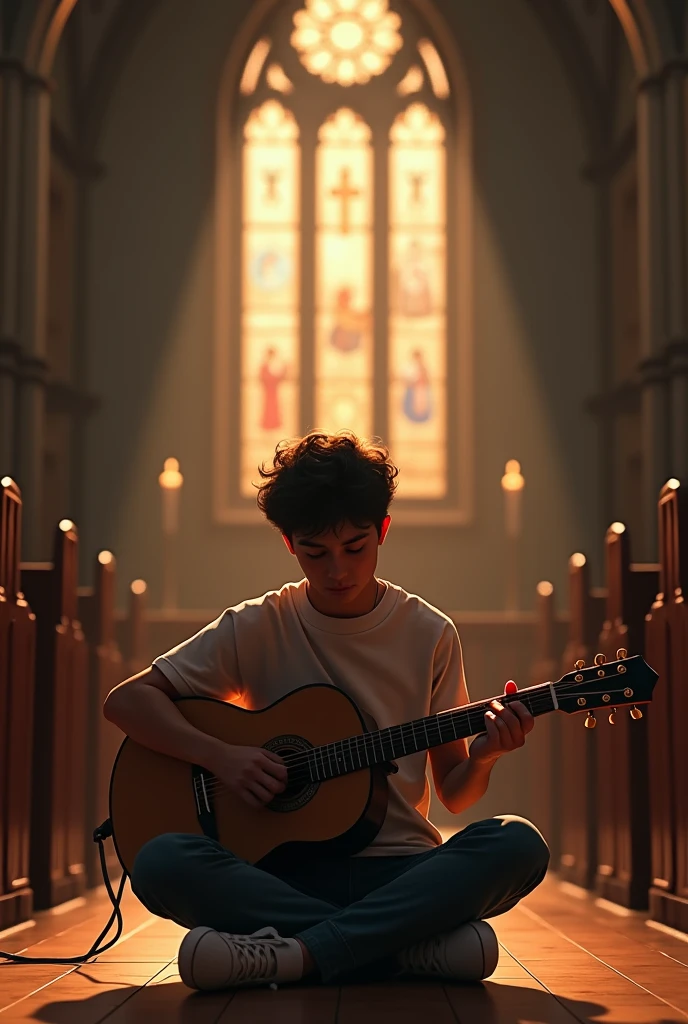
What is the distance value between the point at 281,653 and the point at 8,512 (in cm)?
124

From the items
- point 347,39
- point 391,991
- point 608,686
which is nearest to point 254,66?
point 347,39

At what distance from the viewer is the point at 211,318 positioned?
10.6 metres

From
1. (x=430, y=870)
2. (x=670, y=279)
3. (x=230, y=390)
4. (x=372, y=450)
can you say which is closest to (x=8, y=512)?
(x=372, y=450)

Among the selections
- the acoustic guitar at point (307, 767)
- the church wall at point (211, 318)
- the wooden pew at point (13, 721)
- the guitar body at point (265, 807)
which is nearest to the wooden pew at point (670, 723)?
the acoustic guitar at point (307, 767)

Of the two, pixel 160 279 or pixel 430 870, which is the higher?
pixel 160 279

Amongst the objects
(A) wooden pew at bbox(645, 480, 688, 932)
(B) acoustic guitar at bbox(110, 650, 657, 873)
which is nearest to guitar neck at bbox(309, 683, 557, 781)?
(B) acoustic guitar at bbox(110, 650, 657, 873)

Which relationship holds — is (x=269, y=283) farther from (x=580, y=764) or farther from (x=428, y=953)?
(x=428, y=953)

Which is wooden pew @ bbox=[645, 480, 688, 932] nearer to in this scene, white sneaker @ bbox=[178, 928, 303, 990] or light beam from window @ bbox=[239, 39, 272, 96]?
white sneaker @ bbox=[178, 928, 303, 990]

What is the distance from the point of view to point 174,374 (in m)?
10.5

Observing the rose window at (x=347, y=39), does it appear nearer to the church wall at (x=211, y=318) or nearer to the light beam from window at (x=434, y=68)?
the light beam from window at (x=434, y=68)

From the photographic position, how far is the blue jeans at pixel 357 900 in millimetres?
2273

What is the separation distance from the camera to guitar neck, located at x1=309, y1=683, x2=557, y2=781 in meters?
2.37

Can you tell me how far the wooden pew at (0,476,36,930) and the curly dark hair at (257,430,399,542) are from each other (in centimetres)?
118

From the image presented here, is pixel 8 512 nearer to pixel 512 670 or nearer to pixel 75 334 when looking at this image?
pixel 512 670
